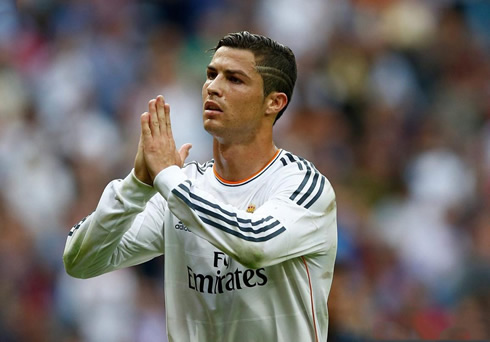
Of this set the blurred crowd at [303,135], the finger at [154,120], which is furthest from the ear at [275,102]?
the blurred crowd at [303,135]

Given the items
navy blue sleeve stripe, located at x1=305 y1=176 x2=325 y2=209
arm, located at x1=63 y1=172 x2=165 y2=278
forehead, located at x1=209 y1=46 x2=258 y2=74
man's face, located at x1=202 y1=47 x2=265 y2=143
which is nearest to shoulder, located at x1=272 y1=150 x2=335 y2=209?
navy blue sleeve stripe, located at x1=305 y1=176 x2=325 y2=209

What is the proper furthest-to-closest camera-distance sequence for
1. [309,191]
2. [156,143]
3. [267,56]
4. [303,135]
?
[303,135]
[267,56]
[309,191]
[156,143]

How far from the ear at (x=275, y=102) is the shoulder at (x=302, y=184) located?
0.26 m

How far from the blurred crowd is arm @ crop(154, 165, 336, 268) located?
116 inches

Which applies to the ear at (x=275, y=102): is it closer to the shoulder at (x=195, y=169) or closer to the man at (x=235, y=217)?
the man at (x=235, y=217)

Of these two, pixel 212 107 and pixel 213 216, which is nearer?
pixel 213 216

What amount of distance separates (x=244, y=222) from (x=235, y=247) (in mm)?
123

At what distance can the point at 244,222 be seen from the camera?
4230mm

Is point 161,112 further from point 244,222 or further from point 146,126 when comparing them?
point 244,222

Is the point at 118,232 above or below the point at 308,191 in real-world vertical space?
below

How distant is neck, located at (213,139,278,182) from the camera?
4809 mm

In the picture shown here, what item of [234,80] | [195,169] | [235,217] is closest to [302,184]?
[235,217]

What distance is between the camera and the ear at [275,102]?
4.84 metres

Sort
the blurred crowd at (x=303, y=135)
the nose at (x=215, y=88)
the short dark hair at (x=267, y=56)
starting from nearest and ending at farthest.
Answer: the nose at (x=215, y=88) < the short dark hair at (x=267, y=56) < the blurred crowd at (x=303, y=135)
